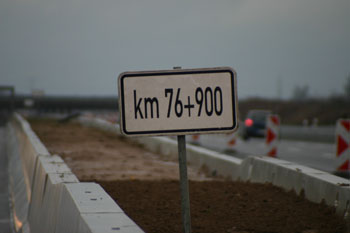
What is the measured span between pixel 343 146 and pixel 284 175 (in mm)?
4511

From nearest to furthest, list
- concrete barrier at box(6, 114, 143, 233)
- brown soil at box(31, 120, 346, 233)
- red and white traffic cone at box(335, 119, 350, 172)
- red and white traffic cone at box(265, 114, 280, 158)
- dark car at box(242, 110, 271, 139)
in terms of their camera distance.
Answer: concrete barrier at box(6, 114, 143, 233), brown soil at box(31, 120, 346, 233), red and white traffic cone at box(335, 119, 350, 172), red and white traffic cone at box(265, 114, 280, 158), dark car at box(242, 110, 271, 139)

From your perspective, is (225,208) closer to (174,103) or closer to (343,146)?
Result: (174,103)

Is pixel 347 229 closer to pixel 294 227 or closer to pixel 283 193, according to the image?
pixel 294 227

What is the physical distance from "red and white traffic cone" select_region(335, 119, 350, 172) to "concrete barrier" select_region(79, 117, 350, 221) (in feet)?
7.86

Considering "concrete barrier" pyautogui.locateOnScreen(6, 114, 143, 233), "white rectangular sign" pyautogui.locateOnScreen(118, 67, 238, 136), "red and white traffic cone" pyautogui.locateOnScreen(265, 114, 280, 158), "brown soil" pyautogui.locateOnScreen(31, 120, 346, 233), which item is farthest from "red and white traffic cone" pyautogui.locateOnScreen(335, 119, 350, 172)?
"white rectangular sign" pyautogui.locateOnScreen(118, 67, 238, 136)

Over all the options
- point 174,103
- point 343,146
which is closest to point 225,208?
point 174,103

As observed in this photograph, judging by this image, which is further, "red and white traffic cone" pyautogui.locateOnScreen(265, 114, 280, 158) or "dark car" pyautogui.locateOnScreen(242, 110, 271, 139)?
"dark car" pyautogui.locateOnScreen(242, 110, 271, 139)

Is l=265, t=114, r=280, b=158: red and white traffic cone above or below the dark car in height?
above

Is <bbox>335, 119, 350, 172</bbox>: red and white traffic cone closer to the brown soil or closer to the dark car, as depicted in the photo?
the brown soil

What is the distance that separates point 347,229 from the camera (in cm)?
539

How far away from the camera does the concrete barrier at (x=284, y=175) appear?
6.04 m

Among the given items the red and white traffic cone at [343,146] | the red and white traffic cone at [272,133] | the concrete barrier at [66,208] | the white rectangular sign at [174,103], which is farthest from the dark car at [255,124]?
the white rectangular sign at [174,103]

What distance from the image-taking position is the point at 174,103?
4156mm

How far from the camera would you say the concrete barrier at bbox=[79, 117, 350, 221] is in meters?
6.04
